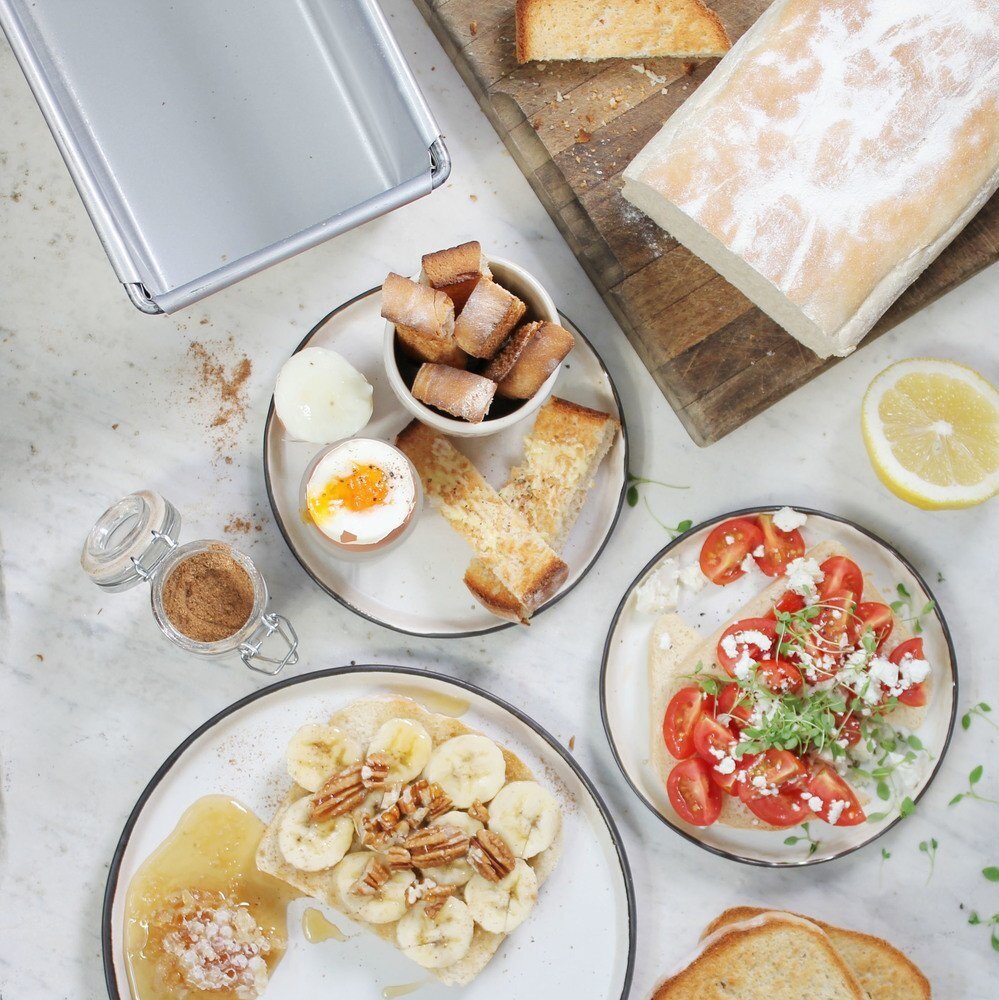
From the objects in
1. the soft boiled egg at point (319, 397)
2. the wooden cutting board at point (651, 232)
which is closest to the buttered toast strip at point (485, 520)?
the soft boiled egg at point (319, 397)

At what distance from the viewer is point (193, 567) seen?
2.26m

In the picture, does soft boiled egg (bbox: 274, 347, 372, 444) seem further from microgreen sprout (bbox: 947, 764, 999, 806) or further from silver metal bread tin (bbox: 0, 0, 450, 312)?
microgreen sprout (bbox: 947, 764, 999, 806)

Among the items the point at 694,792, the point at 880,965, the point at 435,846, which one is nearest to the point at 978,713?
the point at 880,965

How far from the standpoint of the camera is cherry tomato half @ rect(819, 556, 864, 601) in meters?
2.34

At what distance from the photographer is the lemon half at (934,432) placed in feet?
7.59

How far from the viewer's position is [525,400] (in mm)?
2141

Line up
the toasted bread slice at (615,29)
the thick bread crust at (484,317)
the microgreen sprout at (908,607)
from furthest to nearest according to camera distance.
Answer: the microgreen sprout at (908,607)
the toasted bread slice at (615,29)
the thick bread crust at (484,317)

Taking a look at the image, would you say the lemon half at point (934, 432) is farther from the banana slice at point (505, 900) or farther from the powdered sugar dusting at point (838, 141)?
the banana slice at point (505, 900)

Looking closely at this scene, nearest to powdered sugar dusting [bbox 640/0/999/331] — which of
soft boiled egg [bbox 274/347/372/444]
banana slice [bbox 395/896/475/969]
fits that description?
soft boiled egg [bbox 274/347/372/444]

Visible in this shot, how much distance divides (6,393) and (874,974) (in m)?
2.83

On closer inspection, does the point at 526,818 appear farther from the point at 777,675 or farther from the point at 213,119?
the point at 213,119

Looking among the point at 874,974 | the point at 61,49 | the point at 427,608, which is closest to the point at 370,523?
the point at 427,608

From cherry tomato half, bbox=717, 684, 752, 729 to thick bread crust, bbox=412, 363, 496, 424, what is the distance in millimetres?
979

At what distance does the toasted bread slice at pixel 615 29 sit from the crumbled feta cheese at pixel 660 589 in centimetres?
127
